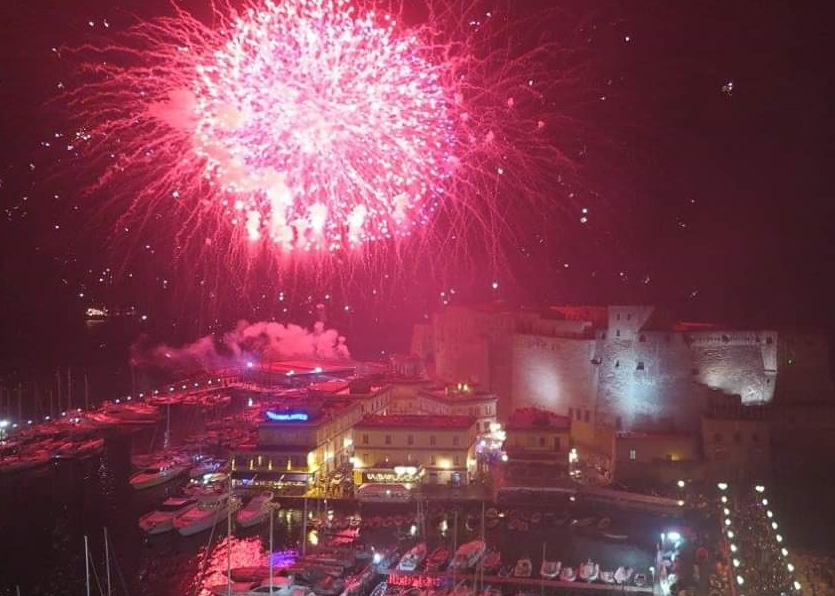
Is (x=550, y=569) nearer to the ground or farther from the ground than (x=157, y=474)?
nearer to the ground

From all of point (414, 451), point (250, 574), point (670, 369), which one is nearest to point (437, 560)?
point (250, 574)

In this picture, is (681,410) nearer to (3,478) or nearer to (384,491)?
(384,491)

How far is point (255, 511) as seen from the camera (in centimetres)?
2559

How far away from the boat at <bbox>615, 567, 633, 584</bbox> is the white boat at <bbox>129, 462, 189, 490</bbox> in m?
18.1

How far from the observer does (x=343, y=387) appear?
4444 cm

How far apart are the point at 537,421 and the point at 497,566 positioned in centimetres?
859

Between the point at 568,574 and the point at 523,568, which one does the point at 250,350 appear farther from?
the point at 568,574

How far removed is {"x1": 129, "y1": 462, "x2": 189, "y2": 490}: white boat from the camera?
29875 mm

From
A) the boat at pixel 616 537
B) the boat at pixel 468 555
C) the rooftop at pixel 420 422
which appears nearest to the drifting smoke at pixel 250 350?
the rooftop at pixel 420 422

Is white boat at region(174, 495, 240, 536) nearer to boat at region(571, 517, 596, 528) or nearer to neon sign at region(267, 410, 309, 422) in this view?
neon sign at region(267, 410, 309, 422)

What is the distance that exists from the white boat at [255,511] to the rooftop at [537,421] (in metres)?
9.01

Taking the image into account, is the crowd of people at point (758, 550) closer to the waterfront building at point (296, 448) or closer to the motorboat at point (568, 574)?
the motorboat at point (568, 574)

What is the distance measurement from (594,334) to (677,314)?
220 inches

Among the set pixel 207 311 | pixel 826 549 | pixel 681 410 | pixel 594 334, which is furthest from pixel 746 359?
pixel 207 311
